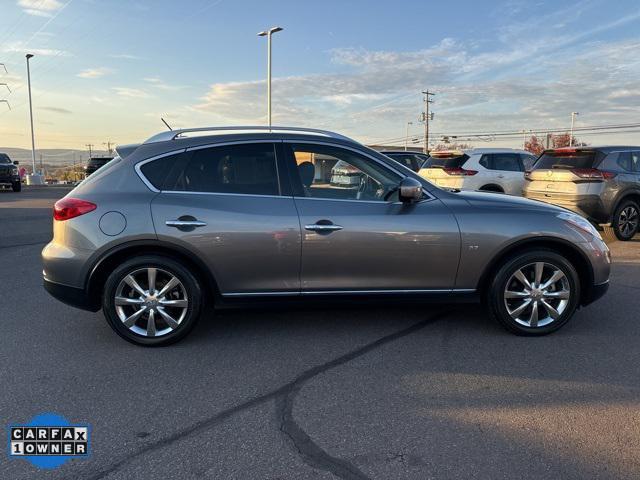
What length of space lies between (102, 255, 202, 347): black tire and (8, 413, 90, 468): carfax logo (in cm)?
106

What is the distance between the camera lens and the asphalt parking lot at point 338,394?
2.59 metres

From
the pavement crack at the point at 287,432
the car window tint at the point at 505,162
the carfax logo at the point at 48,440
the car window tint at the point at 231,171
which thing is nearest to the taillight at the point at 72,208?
the car window tint at the point at 231,171

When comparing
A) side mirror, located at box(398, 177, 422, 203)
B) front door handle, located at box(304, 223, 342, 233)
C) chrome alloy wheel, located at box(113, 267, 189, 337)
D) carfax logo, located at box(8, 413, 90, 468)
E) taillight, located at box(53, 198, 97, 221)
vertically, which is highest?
side mirror, located at box(398, 177, 422, 203)

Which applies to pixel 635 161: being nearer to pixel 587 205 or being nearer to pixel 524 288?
pixel 587 205

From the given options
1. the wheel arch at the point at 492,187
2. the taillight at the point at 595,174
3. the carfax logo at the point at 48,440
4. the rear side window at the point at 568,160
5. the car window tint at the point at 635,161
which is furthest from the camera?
the wheel arch at the point at 492,187

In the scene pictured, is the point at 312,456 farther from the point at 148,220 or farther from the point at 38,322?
the point at 38,322

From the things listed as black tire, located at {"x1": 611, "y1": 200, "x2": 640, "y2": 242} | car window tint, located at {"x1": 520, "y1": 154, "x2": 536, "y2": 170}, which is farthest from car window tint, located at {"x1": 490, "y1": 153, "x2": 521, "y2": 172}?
black tire, located at {"x1": 611, "y1": 200, "x2": 640, "y2": 242}

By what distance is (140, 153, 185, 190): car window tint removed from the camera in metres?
4.07

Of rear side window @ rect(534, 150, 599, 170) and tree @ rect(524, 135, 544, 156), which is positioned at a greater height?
tree @ rect(524, 135, 544, 156)

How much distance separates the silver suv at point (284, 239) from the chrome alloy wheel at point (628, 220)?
579 centimetres

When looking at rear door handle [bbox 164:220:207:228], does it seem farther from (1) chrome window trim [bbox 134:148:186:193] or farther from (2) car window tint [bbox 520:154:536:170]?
(2) car window tint [bbox 520:154:536:170]

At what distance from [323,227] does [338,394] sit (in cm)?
Result: 134

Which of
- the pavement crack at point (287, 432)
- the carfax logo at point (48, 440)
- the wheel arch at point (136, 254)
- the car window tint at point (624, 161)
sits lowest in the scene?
the carfax logo at point (48, 440)

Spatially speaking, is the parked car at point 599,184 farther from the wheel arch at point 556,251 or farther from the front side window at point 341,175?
the front side window at point 341,175
